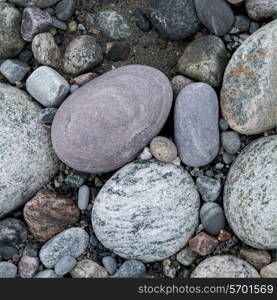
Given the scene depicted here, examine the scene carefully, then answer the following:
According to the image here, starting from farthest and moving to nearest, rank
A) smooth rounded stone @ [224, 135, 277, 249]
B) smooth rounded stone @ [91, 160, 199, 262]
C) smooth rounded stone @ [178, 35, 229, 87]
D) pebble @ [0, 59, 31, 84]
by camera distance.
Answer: pebble @ [0, 59, 31, 84] < smooth rounded stone @ [178, 35, 229, 87] < smooth rounded stone @ [91, 160, 199, 262] < smooth rounded stone @ [224, 135, 277, 249]

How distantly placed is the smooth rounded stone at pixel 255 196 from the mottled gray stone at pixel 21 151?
105 cm

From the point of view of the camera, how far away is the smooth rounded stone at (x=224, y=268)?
2.68 meters

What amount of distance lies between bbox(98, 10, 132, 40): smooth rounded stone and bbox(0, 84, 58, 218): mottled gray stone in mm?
622

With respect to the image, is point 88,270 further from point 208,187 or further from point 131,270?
point 208,187

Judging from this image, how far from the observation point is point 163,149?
273 cm

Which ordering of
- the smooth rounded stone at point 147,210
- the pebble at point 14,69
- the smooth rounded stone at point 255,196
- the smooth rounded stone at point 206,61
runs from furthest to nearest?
the pebble at point 14,69
the smooth rounded stone at point 206,61
the smooth rounded stone at point 147,210
the smooth rounded stone at point 255,196

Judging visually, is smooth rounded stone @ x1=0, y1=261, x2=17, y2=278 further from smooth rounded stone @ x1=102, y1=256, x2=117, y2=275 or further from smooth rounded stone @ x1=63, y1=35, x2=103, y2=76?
smooth rounded stone @ x1=63, y1=35, x2=103, y2=76

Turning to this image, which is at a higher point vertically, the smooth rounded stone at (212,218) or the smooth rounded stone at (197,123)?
the smooth rounded stone at (197,123)

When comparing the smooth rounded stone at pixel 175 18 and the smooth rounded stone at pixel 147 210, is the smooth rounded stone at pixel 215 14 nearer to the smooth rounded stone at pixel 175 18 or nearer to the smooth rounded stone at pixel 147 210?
the smooth rounded stone at pixel 175 18

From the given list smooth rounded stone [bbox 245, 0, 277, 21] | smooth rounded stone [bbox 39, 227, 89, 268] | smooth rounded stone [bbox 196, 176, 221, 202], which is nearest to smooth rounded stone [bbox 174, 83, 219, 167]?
smooth rounded stone [bbox 196, 176, 221, 202]

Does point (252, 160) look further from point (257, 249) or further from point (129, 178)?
point (129, 178)

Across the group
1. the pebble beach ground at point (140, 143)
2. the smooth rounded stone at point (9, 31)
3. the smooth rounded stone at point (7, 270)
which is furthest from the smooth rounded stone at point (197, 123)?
the smooth rounded stone at point (7, 270)

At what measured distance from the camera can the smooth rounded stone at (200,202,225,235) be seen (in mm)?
2799
